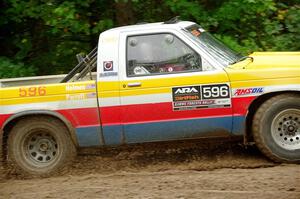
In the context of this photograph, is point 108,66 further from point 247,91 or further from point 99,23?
point 99,23

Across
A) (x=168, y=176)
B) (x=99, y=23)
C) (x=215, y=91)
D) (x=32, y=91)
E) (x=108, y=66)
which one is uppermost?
(x=99, y=23)

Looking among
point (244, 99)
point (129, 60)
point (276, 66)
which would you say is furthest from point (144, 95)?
point (276, 66)

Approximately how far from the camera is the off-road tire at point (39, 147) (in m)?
7.39

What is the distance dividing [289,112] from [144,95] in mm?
1785

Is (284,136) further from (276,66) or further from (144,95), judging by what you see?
(144,95)

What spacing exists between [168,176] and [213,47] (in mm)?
1888

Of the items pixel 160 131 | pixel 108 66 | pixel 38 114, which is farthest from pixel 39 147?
pixel 160 131

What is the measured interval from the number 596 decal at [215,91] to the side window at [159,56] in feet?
0.91

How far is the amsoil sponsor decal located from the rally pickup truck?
12mm

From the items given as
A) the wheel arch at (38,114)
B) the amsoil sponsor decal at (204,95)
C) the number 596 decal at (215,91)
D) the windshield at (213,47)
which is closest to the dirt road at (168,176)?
the wheel arch at (38,114)

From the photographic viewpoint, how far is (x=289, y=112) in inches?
270

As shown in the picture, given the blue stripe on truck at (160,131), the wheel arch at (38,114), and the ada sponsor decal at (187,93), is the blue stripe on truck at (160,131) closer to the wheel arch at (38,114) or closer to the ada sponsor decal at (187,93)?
the wheel arch at (38,114)

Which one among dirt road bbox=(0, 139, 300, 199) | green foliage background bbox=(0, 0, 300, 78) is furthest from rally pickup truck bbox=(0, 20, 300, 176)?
green foliage background bbox=(0, 0, 300, 78)

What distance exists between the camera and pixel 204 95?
272 inches
